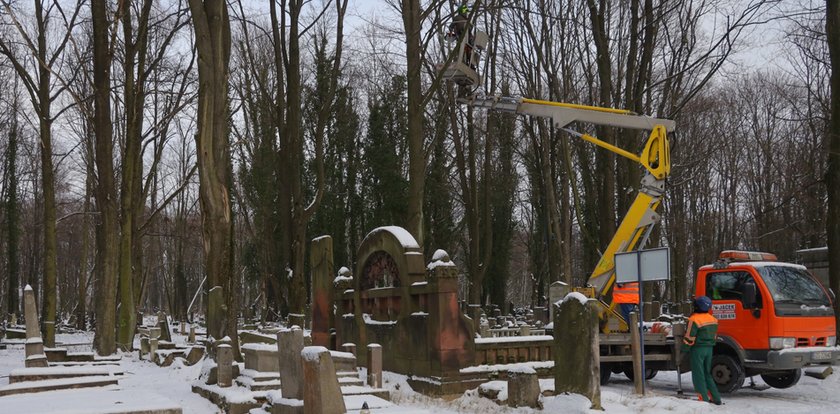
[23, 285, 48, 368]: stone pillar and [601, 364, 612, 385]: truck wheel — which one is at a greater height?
[23, 285, 48, 368]: stone pillar

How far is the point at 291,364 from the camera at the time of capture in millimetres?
8453

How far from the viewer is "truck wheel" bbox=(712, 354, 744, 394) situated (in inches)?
Result: 474

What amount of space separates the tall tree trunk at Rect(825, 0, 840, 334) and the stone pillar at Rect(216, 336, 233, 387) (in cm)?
1157

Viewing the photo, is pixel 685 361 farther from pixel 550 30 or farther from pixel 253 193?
pixel 253 193

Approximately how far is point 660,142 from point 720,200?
28.4 metres

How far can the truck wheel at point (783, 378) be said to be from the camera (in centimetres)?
1245

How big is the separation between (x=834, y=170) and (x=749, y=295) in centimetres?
482

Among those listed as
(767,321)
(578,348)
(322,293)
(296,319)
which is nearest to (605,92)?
(322,293)

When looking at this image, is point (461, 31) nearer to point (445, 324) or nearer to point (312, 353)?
point (445, 324)

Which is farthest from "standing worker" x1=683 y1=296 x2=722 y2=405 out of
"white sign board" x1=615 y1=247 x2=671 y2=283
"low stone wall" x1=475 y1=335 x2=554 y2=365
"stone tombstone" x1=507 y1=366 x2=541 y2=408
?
"low stone wall" x1=475 y1=335 x2=554 y2=365

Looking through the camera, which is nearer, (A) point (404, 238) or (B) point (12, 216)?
(A) point (404, 238)

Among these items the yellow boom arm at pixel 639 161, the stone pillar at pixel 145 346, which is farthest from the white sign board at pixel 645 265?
the stone pillar at pixel 145 346

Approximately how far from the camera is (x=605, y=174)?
852 inches

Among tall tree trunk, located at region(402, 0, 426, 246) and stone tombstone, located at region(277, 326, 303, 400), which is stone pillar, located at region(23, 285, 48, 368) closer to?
stone tombstone, located at region(277, 326, 303, 400)
